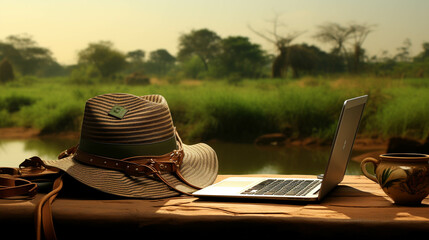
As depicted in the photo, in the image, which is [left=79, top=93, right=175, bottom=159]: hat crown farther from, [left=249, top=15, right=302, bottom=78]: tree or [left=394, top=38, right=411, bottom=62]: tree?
[left=394, top=38, right=411, bottom=62]: tree

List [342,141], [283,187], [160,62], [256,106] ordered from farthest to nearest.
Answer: [160,62], [256,106], [283,187], [342,141]

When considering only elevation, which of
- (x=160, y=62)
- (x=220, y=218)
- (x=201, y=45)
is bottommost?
(x=220, y=218)

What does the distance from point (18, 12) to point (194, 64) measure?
1.16m

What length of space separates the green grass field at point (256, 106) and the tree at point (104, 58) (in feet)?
0.34

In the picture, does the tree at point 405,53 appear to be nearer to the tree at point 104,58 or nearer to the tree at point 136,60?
the tree at point 136,60

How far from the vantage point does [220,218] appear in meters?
0.97

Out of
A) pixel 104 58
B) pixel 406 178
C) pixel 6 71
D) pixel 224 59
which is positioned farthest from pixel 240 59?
pixel 406 178

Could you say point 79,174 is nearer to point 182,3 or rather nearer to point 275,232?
point 275,232

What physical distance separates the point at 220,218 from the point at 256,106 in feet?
6.63

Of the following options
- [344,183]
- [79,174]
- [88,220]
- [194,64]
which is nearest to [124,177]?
[79,174]

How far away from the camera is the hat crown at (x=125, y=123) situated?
128 centimetres

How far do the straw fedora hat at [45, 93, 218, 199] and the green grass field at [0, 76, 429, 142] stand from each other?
5.17 feet

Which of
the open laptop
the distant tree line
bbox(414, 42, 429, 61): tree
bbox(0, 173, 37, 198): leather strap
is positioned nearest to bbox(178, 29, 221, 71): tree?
the distant tree line

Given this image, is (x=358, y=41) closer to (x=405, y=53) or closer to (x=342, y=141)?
(x=405, y=53)
